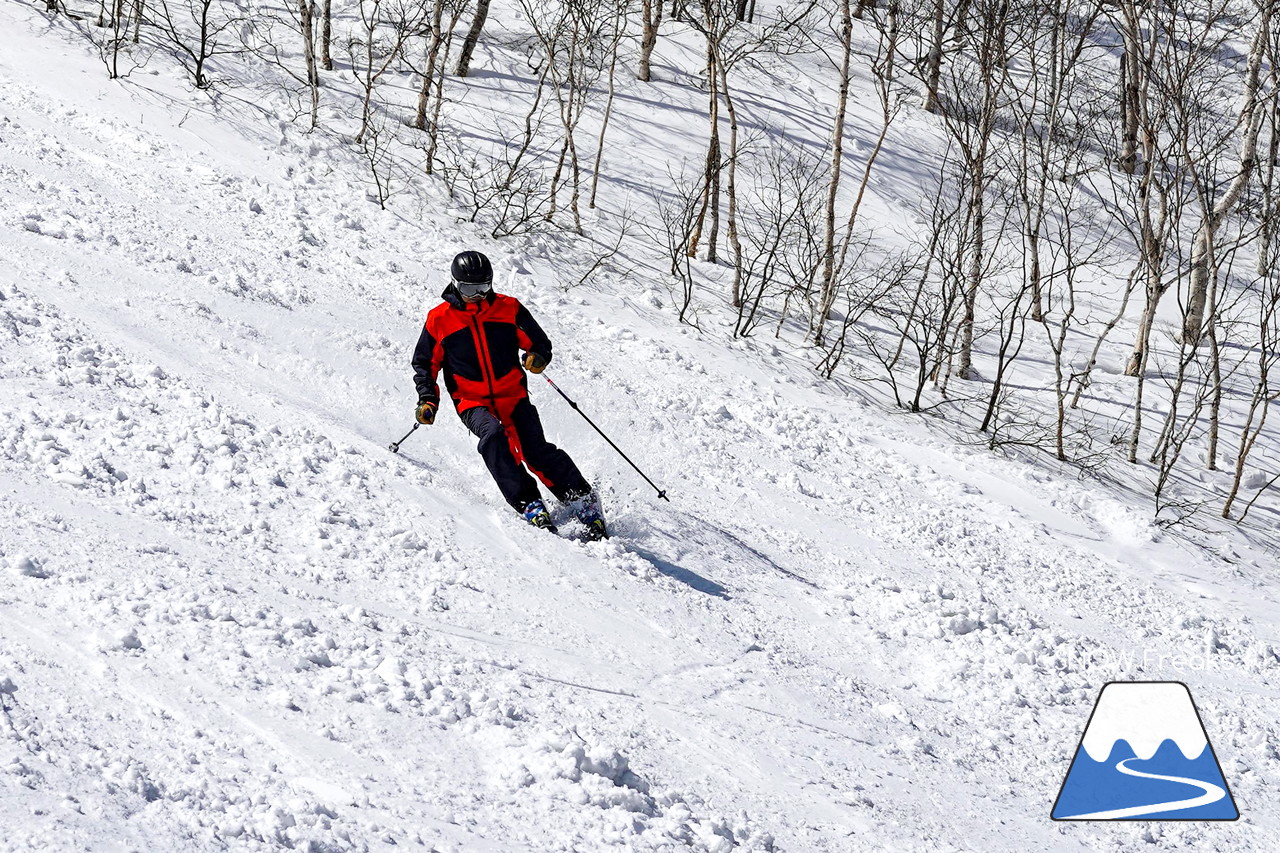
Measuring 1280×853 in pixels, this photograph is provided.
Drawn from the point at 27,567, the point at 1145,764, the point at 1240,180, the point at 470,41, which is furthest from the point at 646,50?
the point at 27,567

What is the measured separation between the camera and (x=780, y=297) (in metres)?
13.6

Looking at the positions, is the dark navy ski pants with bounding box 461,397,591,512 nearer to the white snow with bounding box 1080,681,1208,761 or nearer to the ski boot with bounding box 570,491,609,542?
the ski boot with bounding box 570,491,609,542

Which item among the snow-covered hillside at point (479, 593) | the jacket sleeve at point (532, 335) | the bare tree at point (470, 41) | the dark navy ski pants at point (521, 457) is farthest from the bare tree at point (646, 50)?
the dark navy ski pants at point (521, 457)

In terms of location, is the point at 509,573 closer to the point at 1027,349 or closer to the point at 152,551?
the point at 152,551

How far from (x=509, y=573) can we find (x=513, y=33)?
1743 centimetres

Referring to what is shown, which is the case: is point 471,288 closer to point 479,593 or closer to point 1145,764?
point 479,593

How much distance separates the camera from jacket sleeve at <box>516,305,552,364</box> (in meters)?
6.29

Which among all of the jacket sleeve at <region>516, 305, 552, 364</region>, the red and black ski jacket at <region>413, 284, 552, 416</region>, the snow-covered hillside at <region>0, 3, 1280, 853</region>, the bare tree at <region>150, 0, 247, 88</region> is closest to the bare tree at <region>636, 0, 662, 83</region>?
the bare tree at <region>150, 0, 247, 88</region>

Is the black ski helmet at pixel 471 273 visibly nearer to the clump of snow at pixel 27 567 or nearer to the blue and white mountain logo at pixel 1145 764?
the clump of snow at pixel 27 567

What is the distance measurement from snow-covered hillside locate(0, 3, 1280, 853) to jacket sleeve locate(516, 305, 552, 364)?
0.91 meters

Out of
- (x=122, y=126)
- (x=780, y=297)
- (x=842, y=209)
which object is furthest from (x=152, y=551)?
(x=842, y=209)

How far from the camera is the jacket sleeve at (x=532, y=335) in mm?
6293

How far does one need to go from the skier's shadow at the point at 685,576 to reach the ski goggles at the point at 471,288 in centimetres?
174

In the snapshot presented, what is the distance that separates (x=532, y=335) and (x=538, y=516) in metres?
1.15
